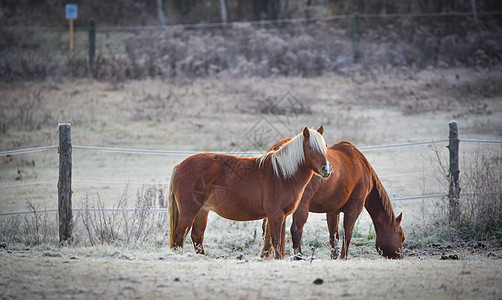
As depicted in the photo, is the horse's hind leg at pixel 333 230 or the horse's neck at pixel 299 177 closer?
the horse's neck at pixel 299 177

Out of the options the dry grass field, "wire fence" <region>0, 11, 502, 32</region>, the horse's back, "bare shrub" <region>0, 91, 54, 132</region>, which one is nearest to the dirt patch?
the dry grass field

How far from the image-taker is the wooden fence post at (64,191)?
739 centimetres

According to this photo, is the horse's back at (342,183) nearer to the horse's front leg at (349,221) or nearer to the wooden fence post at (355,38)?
the horse's front leg at (349,221)

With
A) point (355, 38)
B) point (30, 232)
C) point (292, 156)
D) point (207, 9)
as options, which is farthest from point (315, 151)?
point (207, 9)

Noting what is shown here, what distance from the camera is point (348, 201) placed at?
23.7 feet

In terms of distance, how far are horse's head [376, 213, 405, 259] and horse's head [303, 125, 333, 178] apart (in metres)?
1.61

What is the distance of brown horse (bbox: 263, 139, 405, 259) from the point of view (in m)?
6.91

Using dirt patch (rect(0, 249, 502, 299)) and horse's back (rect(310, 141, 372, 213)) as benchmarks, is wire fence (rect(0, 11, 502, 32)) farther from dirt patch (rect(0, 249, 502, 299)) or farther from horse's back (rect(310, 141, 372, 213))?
dirt patch (rect(0, 249, 502, 299))

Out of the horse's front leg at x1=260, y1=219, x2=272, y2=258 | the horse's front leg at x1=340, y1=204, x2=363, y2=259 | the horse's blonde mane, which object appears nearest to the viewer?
the horse's blonde mane

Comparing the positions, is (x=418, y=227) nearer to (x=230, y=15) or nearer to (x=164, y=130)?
(x=164, y=130)

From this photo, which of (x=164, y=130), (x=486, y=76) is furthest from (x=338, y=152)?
(x=486, y=76)

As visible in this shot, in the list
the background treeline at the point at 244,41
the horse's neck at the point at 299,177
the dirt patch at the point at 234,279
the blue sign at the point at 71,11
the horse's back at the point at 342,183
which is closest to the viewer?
the dirt patch at the point at 234,279

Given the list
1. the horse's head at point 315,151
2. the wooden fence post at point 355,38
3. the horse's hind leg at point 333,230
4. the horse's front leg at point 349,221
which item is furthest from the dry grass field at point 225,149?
the wooden fence post at point 355,38

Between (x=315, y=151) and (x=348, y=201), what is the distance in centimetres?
131
